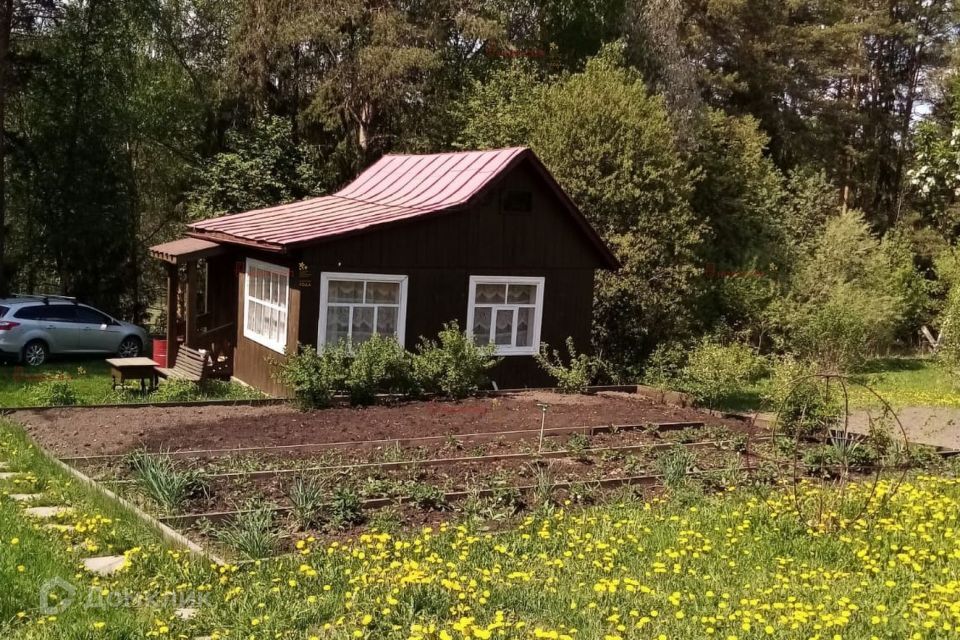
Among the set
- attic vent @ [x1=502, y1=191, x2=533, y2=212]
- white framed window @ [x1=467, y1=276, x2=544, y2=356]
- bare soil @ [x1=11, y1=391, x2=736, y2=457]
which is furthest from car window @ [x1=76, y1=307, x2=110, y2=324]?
attic vent @ [x1=502, y1=191, x2=533, y2=212]

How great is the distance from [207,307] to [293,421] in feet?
28.9

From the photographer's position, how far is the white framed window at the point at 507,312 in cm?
1766

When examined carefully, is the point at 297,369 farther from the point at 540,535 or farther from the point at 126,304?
the point at 126,304

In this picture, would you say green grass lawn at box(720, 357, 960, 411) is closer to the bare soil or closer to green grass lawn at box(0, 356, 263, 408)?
the bare soil

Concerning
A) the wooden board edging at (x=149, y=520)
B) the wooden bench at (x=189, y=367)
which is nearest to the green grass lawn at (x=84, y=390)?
the wooden bench at (x=189, y=367)

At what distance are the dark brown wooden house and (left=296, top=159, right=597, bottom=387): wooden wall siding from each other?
0.07 feet

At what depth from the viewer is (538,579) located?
22.0ft

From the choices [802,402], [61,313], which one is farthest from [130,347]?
[802,402]

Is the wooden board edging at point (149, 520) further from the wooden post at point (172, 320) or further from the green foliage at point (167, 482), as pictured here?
the wooden post at point (172, 320)

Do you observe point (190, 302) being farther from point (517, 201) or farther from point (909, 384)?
point (909, 384)

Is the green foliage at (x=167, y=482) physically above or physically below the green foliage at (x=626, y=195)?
below

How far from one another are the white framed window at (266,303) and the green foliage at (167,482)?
7.65m

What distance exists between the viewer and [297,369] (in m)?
14.1

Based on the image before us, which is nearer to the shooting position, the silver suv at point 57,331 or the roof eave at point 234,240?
the roof eave at point 234,240
